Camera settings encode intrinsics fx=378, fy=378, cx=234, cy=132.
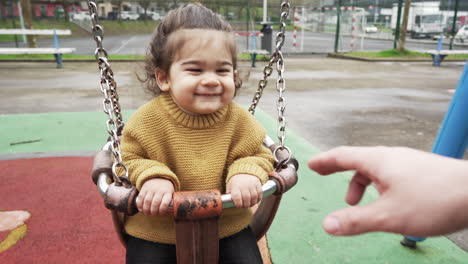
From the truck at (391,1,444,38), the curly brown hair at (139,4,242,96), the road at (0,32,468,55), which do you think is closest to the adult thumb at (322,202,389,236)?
the curly brown hair at (139,4,242,96)

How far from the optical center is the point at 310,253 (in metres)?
1.88

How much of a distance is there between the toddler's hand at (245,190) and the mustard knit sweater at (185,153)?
4cm

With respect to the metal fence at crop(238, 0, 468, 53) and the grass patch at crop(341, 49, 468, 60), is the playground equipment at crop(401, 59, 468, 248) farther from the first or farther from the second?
the metal fence at crop(238, 0, 468, 53)

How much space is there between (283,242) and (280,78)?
3.17 feet

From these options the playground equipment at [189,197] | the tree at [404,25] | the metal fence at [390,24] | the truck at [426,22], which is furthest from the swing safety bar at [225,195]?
the truck at [426,22]

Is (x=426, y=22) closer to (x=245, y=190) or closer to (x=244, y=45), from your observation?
(x=244, y=45)

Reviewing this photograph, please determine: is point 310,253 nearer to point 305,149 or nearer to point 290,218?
point 290,218

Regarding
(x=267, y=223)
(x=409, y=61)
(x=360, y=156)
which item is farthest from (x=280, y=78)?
(x=409, y=61)

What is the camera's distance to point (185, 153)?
1.25m

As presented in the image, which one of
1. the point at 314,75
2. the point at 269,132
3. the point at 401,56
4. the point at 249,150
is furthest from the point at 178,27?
the point at 401,56

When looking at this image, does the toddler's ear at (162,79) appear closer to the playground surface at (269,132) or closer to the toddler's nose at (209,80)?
the toddler's nose at (209,80)

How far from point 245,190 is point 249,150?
30cm

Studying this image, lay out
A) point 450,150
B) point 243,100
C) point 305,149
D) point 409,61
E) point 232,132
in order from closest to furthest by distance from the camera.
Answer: point 232,132 → point 450,150 → point 305,149 → point 243,100 → point 409,61

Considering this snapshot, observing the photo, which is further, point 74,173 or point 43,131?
point 43,131
